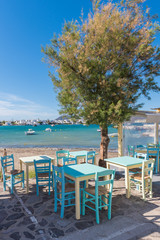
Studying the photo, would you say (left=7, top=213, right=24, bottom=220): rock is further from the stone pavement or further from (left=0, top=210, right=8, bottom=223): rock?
Answer: (left=0, top=210, right=8, bottom=223): rock

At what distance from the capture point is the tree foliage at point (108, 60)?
5.95 meters

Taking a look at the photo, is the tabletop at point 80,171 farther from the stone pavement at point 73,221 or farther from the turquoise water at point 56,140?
the turquoise water at point 56,140

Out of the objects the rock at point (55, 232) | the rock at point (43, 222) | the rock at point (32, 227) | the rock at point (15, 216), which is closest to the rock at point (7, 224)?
the rock at point (15, 216)

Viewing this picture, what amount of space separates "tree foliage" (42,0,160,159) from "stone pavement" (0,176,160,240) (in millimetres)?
2789

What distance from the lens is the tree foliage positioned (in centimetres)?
595

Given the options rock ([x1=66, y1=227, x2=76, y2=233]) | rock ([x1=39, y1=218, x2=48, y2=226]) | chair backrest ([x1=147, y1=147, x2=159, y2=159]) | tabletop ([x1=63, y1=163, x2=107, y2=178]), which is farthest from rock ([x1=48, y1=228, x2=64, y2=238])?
chair backrest ([x1=147, y1=147, x2=159, y2=159])

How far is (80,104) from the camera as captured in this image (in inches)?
257

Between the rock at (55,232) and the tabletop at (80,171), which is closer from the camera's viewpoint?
the rock at (55,232)

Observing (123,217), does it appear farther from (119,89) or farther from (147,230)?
(119,89)

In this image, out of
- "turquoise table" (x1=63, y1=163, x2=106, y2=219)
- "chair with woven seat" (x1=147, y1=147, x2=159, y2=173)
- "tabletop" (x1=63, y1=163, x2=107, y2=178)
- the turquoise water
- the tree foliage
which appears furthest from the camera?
the turquoise water

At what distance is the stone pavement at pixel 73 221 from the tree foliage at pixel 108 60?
2.79 m

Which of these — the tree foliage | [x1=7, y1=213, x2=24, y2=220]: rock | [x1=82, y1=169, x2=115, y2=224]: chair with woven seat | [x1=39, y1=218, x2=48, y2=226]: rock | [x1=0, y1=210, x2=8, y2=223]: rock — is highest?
the tree foliage

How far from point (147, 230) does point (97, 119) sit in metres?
3.57

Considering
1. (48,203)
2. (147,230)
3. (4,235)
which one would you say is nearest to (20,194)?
(48,203)
